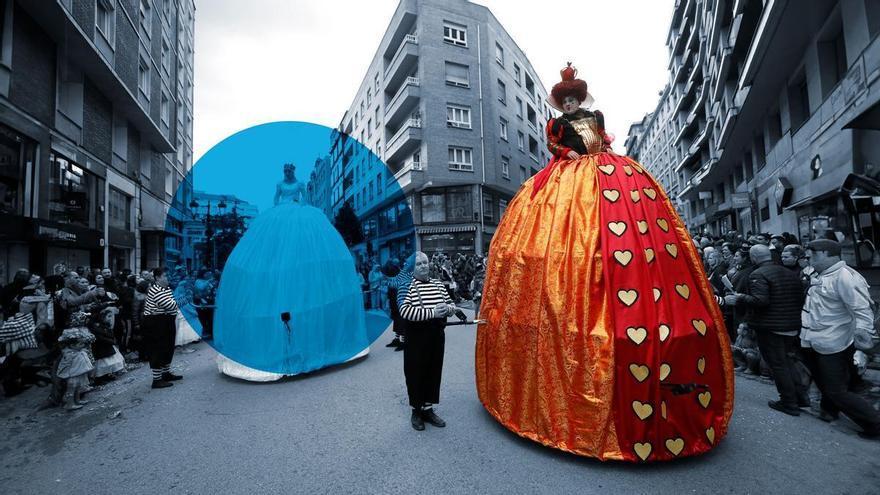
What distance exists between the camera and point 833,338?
359 cm

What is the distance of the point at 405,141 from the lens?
24.0 m

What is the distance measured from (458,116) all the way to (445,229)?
23.1ft

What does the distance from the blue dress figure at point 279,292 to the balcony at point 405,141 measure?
63.2 ft

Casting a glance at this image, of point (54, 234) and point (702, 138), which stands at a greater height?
point (702, 138)

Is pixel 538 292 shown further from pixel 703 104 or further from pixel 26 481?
pixel 703 104

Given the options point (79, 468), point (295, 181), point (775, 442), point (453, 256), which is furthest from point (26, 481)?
point (453, 256)

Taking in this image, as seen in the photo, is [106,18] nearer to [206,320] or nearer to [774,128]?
[206,320]

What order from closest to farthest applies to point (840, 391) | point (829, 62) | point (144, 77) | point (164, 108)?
point (840, 391) → point (829, 62) → point (144, 77) → point (164, 108)

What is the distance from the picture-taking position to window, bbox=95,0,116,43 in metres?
13.5

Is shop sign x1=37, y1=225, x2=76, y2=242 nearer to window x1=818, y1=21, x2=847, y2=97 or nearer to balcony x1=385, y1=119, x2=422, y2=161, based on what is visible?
balcony x1=385, y1=119, x2=422, y2=161

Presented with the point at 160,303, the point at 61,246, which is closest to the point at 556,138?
the point at 160,303

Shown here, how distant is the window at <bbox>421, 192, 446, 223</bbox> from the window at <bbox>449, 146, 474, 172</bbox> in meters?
1.93

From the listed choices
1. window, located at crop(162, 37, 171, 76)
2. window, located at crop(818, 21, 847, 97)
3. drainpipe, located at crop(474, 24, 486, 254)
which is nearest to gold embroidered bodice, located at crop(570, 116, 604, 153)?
window, located at crop(818, 21, 847, 97)
